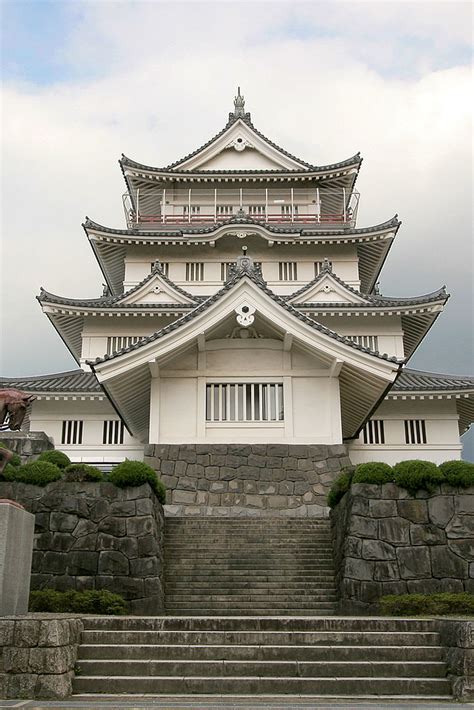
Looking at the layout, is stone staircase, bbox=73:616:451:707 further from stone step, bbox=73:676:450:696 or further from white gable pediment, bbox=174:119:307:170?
white gable pediment, bbox=174:119:307:170

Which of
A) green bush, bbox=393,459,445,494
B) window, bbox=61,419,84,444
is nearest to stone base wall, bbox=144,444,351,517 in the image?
green bush, bbox=393,459,445,494

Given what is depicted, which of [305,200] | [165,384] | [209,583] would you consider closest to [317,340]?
[165,384]

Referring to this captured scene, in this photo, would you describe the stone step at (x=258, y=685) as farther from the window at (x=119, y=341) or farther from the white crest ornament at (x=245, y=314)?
the window at (x=119, y=341)

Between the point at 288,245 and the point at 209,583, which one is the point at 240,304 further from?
the point at 288,245

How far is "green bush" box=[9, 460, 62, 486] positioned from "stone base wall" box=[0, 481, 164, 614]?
0.11 meters

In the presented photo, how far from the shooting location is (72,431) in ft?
82.6

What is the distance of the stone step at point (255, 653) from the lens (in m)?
8.47

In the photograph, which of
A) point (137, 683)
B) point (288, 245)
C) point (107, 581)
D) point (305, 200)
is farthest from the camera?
point (305, 200)

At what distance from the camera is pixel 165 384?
19094 millimetres

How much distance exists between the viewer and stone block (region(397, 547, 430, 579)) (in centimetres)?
1334

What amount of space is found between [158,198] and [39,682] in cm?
2635

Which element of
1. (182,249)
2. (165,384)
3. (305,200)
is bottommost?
(165,384)

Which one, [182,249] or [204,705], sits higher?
[182,249]

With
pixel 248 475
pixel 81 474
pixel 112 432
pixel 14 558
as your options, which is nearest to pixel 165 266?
pixel 112 432
